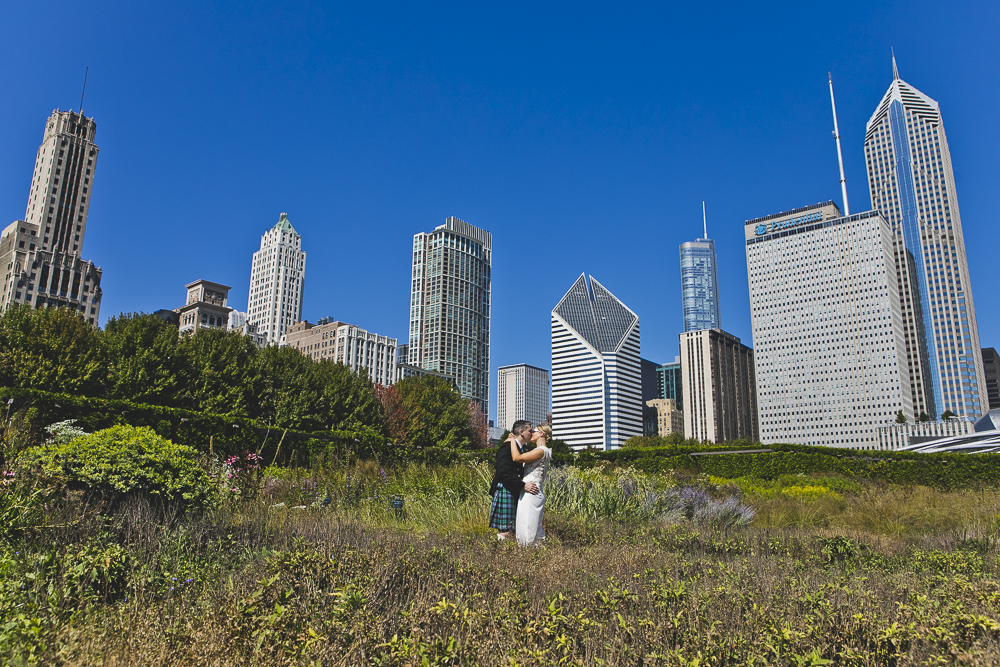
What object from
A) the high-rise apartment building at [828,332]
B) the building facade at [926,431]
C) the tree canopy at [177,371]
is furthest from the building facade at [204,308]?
the building facade at [926,431]

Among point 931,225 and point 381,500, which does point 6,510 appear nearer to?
point 381,500

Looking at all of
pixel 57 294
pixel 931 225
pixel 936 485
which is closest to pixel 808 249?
pixel 931 225

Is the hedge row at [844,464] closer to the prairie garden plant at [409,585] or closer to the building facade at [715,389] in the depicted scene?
the prairie garden plant at [409,585]

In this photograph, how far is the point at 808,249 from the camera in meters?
140

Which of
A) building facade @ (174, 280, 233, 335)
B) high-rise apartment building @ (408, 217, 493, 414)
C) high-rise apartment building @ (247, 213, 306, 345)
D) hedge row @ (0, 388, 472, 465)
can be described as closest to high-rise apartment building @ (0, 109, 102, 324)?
building facade @ (174, 280, 233, 335)

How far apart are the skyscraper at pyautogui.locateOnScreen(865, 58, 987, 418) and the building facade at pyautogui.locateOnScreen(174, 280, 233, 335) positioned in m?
145

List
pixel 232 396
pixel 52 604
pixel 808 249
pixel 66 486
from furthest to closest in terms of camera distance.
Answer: pixel 808 249 < pixel 232 396 < pixel 66 486 < pixel 52 604

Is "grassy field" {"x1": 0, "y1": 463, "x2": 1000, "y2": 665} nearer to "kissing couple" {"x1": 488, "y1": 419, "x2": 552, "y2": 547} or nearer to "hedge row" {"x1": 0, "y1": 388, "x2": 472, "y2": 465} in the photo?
→ "kissing couple" {"x1": 488, "y1": 419, "x2": 552, "y2": 547}

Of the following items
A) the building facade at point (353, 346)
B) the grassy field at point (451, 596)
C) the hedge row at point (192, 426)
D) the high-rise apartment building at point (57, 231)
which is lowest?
the grassy field at point (451, 596)

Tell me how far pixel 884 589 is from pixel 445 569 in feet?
9.79

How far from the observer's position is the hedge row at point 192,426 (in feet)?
47.3

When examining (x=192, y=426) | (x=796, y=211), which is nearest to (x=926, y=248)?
(x=796, y=211)

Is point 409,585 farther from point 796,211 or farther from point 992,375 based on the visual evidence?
point 992,375

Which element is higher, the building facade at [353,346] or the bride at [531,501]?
the building facade at [353,346]
